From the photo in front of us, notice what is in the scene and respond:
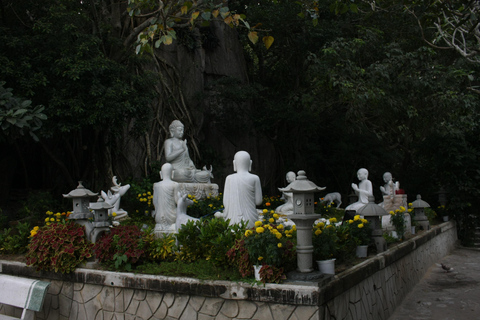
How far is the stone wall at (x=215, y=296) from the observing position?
13.9 ft

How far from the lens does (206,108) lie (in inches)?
637

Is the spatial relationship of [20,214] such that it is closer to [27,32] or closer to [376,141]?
[27,32]

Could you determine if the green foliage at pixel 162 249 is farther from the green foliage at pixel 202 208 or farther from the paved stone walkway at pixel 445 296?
the green foliage at pixel 202 208

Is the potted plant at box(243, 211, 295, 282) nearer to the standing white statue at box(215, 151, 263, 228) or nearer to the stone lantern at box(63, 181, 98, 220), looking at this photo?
the standing white statue at box(215, 151, 263, 228)

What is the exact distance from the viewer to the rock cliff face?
14.0 metres

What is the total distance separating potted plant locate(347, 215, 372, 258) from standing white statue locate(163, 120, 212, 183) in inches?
222

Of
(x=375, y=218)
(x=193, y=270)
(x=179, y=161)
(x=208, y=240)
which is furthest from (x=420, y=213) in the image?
(x=193, y=270)

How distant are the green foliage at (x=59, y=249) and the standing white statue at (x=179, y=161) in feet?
17.3

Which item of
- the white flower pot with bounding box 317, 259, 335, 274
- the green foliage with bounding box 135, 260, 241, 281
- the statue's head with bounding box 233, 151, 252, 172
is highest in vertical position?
the statue's head with bounding box 233, 151, 252, 172

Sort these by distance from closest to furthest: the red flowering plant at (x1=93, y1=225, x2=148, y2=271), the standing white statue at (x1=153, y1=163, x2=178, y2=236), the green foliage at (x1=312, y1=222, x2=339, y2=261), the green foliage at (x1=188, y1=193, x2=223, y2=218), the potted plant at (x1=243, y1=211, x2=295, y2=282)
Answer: the potted plant at (x1=243, y1=211, x2=295, y2=282) < the green foliage at (x1=312, y1=222, x2=339, y2=261) < the red flowering plant at (x1=93, y1=225, x2=148, y2=271) < the standing white statue at (x1=153, y1=163, x2=178, y2=236) < the green foliage at (x1=188, y1=193, x2=223, y2=218)

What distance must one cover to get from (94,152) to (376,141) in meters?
11.2

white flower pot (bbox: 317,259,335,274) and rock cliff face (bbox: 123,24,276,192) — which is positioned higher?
rock cliff face (bbox: 123,24,276,192)

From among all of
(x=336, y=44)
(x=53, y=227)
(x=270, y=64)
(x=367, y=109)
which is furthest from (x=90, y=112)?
(x=270, y=64)

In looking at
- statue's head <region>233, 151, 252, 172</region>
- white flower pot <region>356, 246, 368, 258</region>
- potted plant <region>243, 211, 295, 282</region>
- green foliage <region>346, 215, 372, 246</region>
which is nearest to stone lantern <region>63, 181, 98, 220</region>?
statue's head <region>233, 151, 252, 172</region>
